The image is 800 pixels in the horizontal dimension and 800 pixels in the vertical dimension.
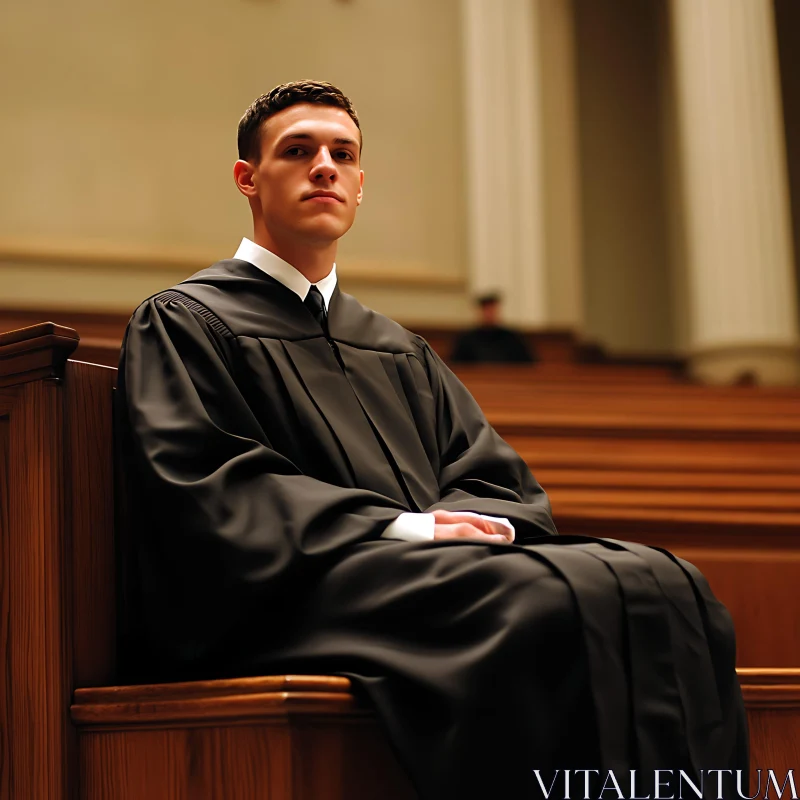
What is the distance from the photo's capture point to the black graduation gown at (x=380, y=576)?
1734 mm

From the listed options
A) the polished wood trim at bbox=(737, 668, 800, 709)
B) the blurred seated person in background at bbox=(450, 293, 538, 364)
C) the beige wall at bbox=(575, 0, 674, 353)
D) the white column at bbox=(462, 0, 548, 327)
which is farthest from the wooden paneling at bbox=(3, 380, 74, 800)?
the beige wall at bbox=(575, 0, 674, 353)

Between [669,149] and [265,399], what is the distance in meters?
9.20

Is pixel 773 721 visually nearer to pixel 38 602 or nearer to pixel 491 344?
pixel 38 602

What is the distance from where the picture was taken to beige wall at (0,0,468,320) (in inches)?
348

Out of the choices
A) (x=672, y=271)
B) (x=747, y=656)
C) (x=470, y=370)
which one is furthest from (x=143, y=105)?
(x=747, y=656)

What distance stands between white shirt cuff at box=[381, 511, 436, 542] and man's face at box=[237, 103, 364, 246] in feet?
2.05

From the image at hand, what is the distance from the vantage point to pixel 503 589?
1.80m

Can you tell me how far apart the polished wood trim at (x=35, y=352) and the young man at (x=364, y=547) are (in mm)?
132

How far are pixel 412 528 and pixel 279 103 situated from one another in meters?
0.92

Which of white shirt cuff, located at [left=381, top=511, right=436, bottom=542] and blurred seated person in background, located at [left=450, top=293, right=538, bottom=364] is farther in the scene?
blurred seated person in background, located at [left=450, top=293, right=538, bottom=364]

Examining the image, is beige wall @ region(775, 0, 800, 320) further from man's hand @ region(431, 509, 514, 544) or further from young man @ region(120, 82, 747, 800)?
man's hand @ region(431, 509, 514, 544)

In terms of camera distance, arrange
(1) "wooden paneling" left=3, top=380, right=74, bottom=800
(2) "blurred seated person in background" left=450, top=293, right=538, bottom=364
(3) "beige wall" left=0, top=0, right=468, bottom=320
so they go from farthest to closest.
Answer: (3) "beige wall" left=0, top=0, right=468, bottom=320 → (2) "blurred seated person in background" left=450, top=293, right=538, bottom=364 → (1) "wooden paneling" left=3, top=380, right=74, bottom=800

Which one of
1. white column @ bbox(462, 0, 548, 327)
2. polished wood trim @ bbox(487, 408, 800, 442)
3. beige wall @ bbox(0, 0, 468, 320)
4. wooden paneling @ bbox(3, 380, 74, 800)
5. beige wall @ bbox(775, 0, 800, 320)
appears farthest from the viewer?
beige wall @ bbox(775, 0, 800, 320)

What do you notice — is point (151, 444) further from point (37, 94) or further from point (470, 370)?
point (37, 94)
